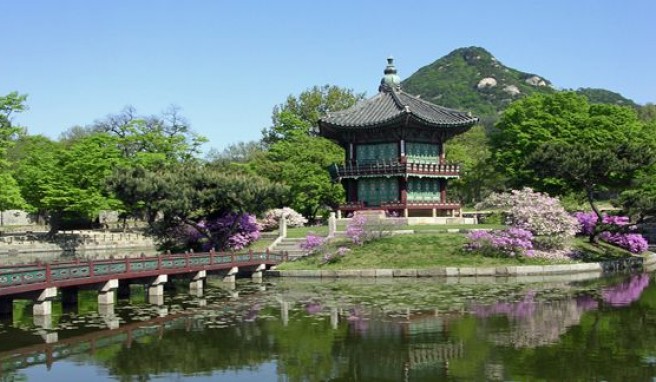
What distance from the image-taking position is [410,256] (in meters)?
45.8

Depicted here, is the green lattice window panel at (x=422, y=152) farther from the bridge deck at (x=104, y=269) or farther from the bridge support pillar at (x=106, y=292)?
the bridge support pillar at (x=106, y=292)

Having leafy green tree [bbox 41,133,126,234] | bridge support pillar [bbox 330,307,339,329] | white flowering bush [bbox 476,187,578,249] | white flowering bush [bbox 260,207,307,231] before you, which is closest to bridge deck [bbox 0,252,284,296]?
bridge support pillar [bbox 330,307,339,329]

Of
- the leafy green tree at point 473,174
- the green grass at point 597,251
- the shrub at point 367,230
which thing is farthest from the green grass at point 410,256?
the leafy green tree at point 473,174

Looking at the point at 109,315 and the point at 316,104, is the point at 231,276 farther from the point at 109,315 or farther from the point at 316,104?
the point at 316,104

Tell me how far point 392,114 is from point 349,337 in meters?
40.9

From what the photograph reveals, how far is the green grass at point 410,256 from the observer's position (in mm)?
44719

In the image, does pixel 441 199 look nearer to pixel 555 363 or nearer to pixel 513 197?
pixel 513 197

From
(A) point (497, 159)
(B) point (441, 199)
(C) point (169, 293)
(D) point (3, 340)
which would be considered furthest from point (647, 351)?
(A) point (497, 159)

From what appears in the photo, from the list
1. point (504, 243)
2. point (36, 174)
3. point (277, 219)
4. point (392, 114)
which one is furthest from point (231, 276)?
point (36, 174)

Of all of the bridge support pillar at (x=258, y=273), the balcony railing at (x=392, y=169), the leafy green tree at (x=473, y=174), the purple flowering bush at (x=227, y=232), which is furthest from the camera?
the leafy green tree at (x=473, y=174)

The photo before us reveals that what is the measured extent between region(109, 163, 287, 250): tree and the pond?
1415 centimetres

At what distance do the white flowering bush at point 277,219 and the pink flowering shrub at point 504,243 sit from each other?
21753 mm

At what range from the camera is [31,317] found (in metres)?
28.9

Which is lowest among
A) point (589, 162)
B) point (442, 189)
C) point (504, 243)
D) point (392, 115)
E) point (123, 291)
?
point (123, 291)
